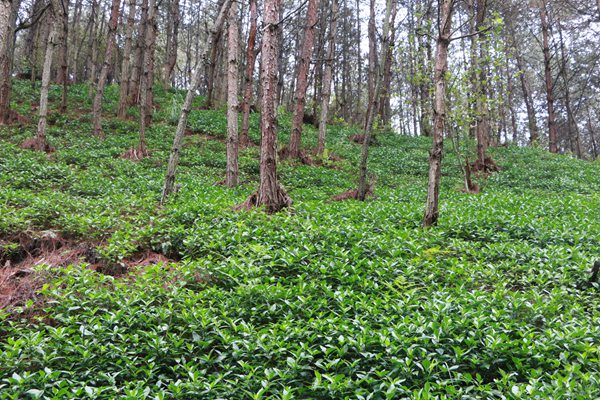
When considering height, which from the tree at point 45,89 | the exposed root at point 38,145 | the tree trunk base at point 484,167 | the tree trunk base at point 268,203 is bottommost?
the tree trunk base at point 268,203

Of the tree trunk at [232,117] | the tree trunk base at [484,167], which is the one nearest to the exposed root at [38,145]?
the tree trunk at [232,117]

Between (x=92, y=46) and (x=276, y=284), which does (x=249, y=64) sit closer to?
(x=276, y=284)

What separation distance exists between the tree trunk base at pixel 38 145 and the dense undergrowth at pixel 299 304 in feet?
12.4

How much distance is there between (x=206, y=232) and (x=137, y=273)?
1338mm

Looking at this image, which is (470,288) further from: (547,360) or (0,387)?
(0,387)

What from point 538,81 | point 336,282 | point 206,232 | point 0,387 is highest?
point 538,81

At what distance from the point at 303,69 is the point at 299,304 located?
12520 mm

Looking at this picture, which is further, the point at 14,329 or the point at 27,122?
the point at 27,122

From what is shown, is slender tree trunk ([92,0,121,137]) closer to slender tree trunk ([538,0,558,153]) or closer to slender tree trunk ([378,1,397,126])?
slender tree trunk ([378,1,397,126])

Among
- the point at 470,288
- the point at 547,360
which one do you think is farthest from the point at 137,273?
the point at 547,360

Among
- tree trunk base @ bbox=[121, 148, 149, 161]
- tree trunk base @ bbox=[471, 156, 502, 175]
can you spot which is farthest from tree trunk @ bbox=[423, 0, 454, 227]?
tree trunk base @ bbox=[471, 156, 502, 175]

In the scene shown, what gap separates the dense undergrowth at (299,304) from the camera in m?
3.35

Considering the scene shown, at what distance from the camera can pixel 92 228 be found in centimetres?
634

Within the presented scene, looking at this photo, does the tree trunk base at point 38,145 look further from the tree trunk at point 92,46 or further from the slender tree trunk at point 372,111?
the tree trunk at point 92,46
